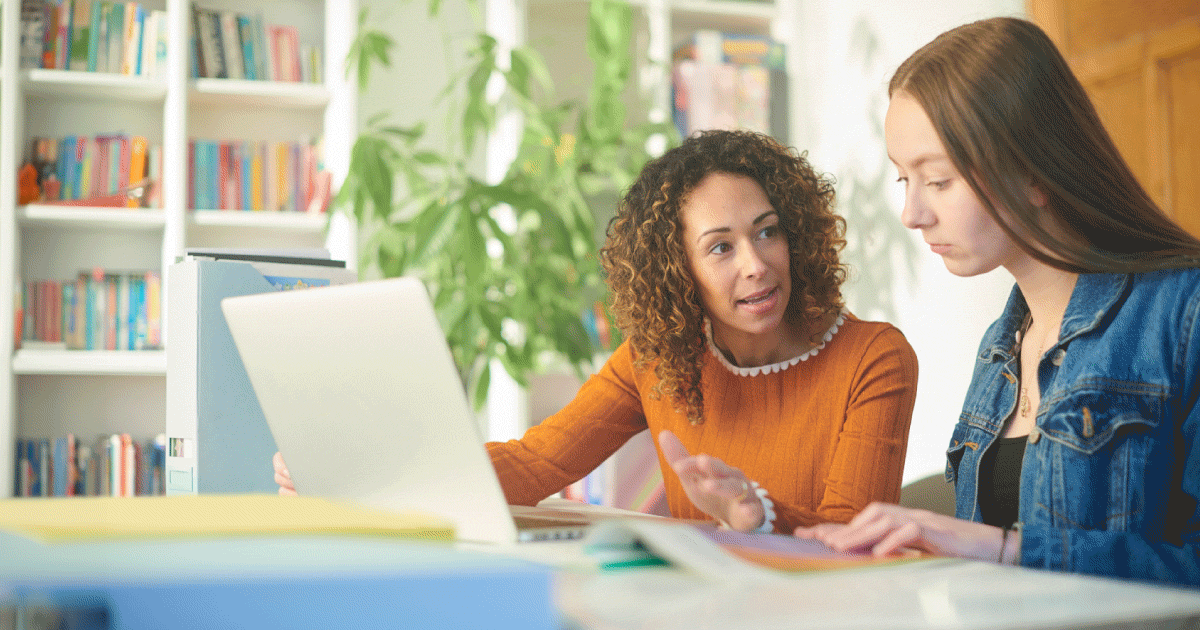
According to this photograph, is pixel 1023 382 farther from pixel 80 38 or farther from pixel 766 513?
pixel 80 38

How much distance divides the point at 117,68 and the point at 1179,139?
9.81ft

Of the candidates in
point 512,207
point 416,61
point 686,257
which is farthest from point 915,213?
point 416,61

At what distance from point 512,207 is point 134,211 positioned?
1168mm

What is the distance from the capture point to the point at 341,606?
1.55 ft

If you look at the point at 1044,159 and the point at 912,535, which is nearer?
the point at 912,535

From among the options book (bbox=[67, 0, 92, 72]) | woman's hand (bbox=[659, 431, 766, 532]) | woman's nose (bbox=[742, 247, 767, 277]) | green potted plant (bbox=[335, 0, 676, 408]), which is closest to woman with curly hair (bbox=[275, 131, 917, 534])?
woman's nose (bbox=[742, 247, 767, 277])

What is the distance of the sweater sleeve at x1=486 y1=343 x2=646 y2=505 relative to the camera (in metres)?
1.36

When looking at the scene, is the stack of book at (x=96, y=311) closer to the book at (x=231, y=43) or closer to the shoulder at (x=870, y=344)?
the book at (x=231, y=43)

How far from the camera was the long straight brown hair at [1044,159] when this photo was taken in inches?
42.6

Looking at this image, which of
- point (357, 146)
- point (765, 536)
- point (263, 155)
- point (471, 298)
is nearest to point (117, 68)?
Answer: point (263, 155)

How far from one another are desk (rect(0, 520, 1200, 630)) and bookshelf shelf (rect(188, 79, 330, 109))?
262 cm

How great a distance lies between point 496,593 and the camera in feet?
1.59

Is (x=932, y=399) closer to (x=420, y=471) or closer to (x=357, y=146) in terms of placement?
(x=357, y=146)

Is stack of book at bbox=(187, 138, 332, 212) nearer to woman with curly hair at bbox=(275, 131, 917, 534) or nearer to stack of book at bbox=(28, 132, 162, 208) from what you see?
stack of book at bbox=(28, 132, 162, 208)
